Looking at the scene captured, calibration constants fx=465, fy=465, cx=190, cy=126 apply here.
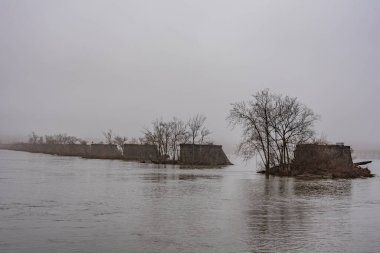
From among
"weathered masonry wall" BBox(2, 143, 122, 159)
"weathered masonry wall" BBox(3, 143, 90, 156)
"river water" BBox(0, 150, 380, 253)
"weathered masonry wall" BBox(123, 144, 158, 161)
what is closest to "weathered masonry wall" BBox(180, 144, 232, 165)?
Result: "weathered masonry wall" BBox(123, 144, 158, 161)

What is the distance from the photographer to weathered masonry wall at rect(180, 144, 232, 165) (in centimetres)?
8248

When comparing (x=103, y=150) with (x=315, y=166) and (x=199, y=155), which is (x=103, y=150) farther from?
(x=315, y=166)

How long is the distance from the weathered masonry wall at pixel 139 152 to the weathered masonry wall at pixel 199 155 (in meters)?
15.3

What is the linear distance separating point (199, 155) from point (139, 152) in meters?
26.2

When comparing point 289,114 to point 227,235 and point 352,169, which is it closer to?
point 352,169

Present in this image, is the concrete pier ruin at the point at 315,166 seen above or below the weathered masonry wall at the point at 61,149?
below

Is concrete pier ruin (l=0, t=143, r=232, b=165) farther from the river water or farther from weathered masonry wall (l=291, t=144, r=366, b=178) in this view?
the river water

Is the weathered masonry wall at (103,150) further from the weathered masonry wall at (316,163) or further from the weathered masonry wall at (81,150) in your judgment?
the weathered masonry wall at (316,163)

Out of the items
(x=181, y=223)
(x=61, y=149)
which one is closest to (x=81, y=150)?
(x=61, y=149)

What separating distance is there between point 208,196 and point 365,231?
409 inches

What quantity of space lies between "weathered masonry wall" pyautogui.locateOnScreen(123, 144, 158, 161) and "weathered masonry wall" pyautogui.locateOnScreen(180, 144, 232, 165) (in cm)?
1525

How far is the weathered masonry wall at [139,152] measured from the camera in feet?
327

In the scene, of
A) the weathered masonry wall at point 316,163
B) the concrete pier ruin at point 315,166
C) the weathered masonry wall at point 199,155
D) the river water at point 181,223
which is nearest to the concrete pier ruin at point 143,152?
the weathered masonry wall at point 199,155

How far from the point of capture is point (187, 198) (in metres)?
21.8
